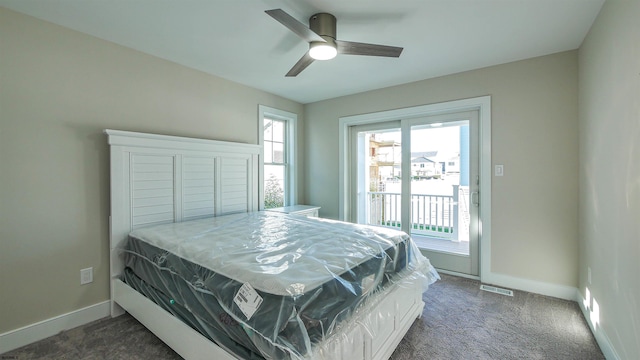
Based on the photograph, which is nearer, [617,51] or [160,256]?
[617,51]

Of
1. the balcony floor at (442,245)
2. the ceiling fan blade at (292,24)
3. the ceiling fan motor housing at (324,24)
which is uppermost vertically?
the ceiling fan motor housing at (324,24)

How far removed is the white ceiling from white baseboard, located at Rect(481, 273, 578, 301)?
A: 2241 millimetres

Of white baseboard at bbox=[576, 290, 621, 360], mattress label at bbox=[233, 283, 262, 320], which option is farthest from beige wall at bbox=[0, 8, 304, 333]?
white baseboard at bbox=[576, 290, 621, 360]

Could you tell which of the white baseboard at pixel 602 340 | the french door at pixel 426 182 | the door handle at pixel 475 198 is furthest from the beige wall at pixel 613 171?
the french door at pixel 426 182

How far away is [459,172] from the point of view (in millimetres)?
3143

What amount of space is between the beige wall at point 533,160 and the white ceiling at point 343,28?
200 millimetres

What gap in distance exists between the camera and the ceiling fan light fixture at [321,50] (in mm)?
1799

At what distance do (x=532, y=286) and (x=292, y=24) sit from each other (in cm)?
322

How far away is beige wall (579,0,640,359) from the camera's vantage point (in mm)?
1383

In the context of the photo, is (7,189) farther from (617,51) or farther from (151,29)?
(617,51)

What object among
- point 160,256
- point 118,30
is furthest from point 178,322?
point 118,30

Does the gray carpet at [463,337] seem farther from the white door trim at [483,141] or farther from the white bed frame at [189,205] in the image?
the white door trim at [483,141]

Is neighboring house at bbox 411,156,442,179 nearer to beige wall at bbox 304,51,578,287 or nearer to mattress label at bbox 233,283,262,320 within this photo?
beige wall at bbox 304,51,578,287

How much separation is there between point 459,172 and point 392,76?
1.40m
